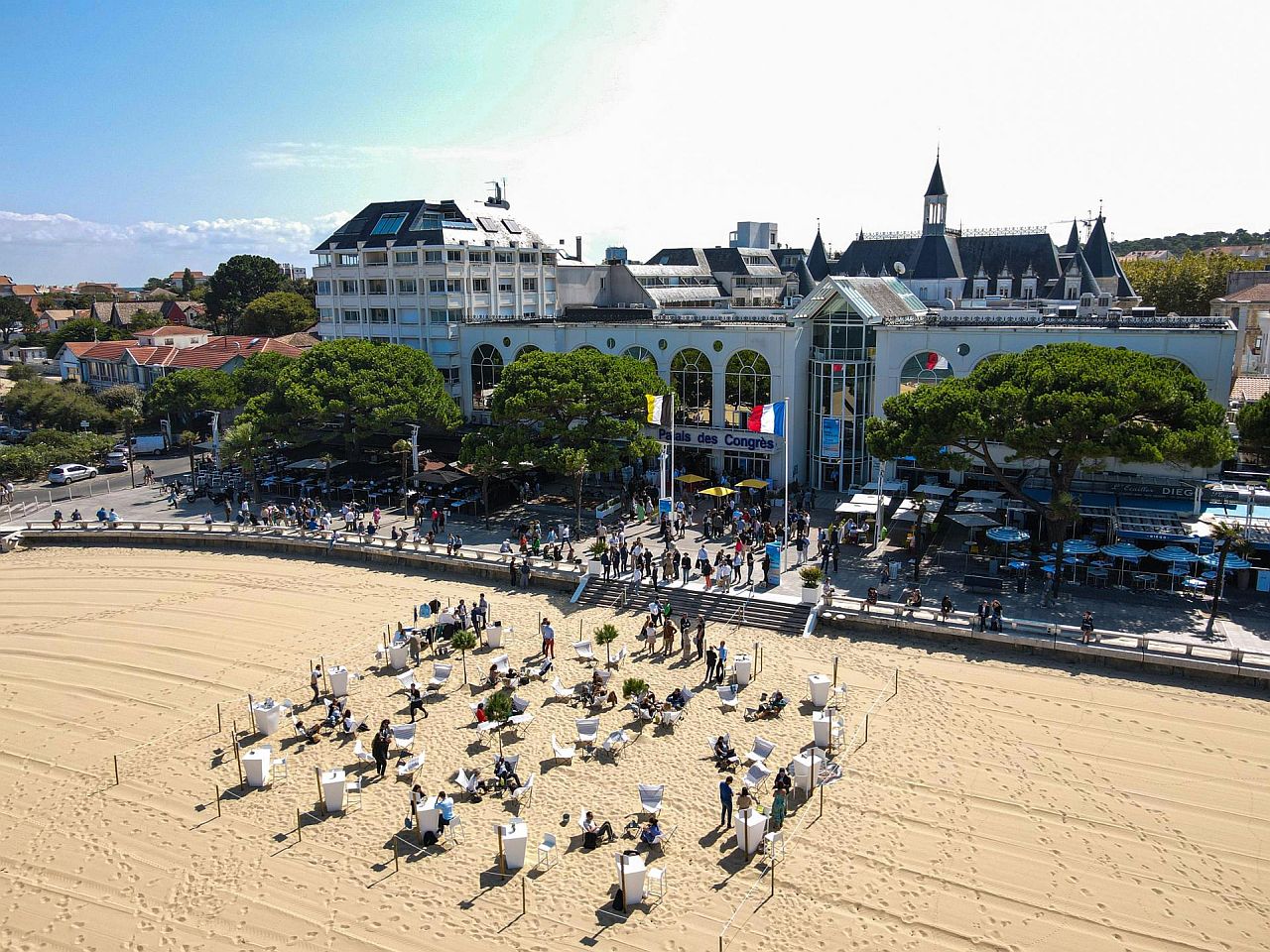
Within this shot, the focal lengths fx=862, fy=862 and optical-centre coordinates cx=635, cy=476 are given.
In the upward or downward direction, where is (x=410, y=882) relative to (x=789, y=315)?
downward

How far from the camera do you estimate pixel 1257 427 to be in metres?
29.2

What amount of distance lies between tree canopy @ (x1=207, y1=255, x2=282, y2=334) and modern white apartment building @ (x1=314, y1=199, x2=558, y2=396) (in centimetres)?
4485

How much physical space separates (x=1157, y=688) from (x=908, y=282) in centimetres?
A: 4760

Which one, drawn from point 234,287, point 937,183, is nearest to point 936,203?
point 937,183

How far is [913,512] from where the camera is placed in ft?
112

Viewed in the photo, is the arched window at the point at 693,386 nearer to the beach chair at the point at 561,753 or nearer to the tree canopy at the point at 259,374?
the tree canopy at the point at 259,374

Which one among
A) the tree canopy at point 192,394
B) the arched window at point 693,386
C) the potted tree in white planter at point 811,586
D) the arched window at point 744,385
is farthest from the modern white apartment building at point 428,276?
the potted tree in white planter at point 811,586

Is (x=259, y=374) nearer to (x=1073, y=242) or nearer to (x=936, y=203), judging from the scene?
(x=936, y=203)

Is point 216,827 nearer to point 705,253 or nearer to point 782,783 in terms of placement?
point 782,783

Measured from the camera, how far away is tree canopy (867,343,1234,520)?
26500mm

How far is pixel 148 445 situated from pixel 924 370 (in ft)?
165

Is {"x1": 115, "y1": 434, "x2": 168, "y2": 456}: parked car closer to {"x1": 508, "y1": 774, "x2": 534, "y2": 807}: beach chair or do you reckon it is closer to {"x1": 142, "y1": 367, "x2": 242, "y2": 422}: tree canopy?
{"x1": 142, "y1": 367, "x2": 242, "y2": 422}: tree canopy

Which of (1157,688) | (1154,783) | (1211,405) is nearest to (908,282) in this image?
(1211,405)

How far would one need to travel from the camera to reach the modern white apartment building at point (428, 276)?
54.0 meters
